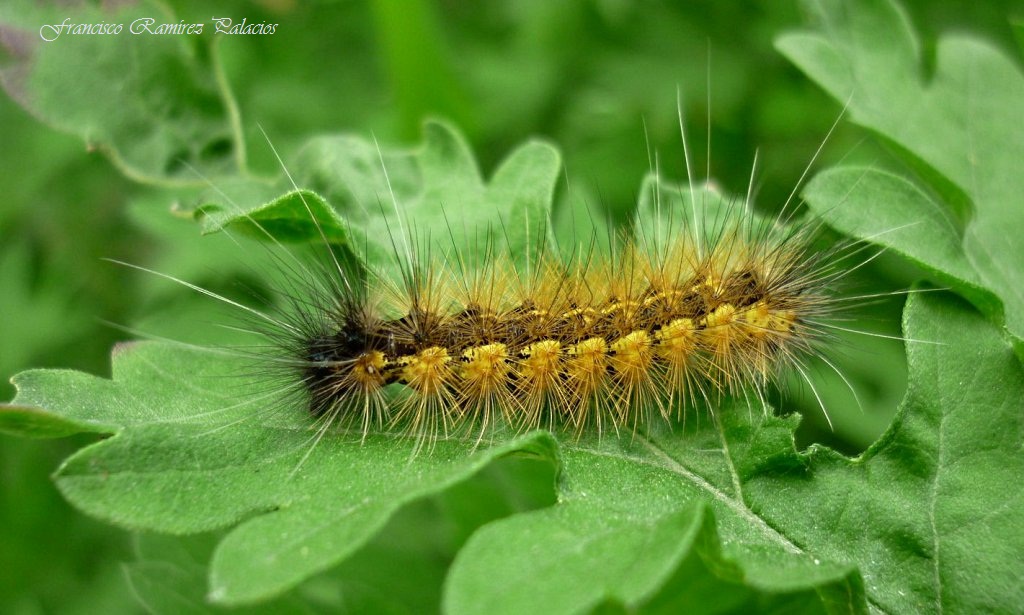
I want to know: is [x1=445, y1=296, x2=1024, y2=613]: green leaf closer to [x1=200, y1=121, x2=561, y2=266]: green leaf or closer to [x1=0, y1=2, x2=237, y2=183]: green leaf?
[x1=200, y1=121, x2=561, y2=266]: green leaf

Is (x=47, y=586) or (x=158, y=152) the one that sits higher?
(x=158, y=152)

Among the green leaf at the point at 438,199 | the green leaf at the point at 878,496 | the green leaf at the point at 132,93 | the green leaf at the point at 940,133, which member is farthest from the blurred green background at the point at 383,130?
the green leaf at the point at 878,496

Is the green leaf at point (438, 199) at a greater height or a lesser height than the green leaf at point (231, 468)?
greater

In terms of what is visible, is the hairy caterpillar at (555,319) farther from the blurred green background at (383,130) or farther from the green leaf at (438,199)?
the blurred green background at (383,130)

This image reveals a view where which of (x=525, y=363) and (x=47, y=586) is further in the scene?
(x=47, y=586)

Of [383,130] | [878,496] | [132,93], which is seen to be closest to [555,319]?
[878,496]

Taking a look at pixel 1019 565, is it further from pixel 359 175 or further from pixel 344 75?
pixel 344 75

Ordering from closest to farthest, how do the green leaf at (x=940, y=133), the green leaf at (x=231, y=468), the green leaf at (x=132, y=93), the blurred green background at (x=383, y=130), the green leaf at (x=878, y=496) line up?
the green leaf at (x=231, y=468) → the green leaf at (x=878, y=496) → the green leaf at (x=940, y=133) → the green leaf at (x=132, y=93) → the blurred green background at (x=383, y=130)

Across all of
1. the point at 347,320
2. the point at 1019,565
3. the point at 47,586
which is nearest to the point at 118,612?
the point at 47,586

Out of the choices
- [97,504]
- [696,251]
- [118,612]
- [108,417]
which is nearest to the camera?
[97,504]
